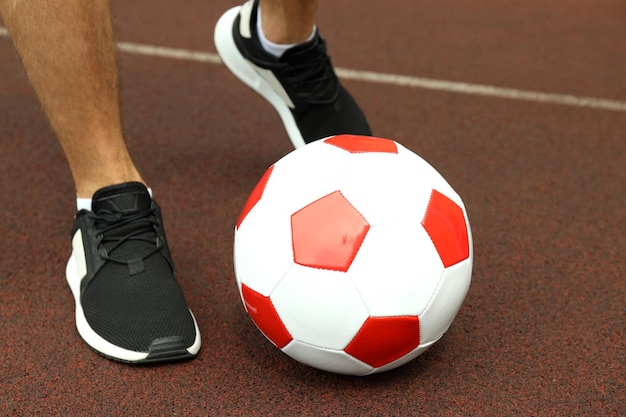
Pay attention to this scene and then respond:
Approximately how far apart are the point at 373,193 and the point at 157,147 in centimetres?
→ 126

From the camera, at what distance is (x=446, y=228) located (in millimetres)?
1379

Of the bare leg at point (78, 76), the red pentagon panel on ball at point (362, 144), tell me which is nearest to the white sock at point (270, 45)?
the bare leg at point (78, 76)

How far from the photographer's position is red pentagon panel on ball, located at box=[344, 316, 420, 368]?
1312mm

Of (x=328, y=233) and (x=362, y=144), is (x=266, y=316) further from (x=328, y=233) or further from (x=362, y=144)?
(x=362, y=144)

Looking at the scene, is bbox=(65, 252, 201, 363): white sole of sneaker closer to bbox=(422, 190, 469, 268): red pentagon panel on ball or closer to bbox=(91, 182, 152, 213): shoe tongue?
bbox=(91, 182, 152, 213): shoe tongue

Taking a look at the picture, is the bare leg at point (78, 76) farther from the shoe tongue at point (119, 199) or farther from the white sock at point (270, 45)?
the white sock at point (270, 45)

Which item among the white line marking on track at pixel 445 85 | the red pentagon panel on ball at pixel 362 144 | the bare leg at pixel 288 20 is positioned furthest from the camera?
the white line marking on track at pixel 445 85

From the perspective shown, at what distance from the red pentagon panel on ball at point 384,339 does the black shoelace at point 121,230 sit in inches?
21.2

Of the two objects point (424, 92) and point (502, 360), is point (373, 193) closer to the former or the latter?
point (502, 360)

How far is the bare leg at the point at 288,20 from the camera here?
209 centimetres

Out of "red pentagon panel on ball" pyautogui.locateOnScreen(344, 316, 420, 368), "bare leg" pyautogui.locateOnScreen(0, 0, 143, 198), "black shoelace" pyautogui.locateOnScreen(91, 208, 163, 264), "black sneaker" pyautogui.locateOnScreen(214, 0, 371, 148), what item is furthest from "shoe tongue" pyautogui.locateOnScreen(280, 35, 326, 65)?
"red pentagon panel on ball" pyautogui.locateOnScreen(344, 316, 420, 368)

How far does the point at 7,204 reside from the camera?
2092mm

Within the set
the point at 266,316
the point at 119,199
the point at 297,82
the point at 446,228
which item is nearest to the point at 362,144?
the point at 446,228

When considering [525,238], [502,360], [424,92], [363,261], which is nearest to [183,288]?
[363,261]
